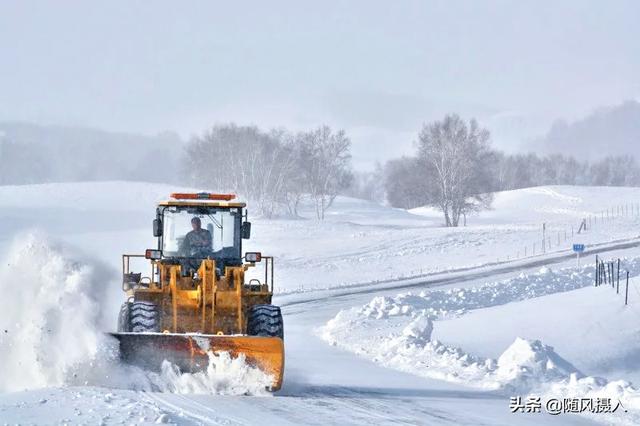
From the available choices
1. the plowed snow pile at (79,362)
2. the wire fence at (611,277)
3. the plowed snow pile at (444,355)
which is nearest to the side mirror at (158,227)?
the plowed snow pile at (79,362)

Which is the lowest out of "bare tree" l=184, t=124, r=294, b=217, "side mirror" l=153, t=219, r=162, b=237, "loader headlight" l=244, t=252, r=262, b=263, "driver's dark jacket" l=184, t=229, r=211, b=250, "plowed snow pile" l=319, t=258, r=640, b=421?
"plowed snow pile" l=319, t=258, r=640, b=421

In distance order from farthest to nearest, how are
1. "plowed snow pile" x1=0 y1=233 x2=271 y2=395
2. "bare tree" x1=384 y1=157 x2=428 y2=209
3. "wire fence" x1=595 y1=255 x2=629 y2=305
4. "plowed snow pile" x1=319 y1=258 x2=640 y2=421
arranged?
"bare tree" x1=384 y1=157 x2=428 y2=209 < "wire fence" x1=595 y1=255 x2=629 y2=305 < "plowed snow pile" x1=319 y1=258 x2=640 y2=421 < "plowed snow pile" x1=0 y1=233 x2=271 y2=395

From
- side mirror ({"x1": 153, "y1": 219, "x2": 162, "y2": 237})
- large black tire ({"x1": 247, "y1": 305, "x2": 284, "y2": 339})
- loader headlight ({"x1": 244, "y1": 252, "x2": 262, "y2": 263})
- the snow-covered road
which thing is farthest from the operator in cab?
large black tire ({"x1": 247, "y1": 305, "x2": 284, "y2": 339})

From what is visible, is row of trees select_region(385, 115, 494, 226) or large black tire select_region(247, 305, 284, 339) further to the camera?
row of trees select_region(385, 115, 494, 226)

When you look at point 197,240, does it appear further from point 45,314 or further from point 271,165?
point 271,165

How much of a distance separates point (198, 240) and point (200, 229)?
183 mm

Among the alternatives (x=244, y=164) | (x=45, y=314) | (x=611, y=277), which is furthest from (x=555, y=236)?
(x=45, y=314)

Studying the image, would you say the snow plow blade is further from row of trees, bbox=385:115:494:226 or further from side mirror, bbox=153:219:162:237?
row of trees, bbox=385:115:494:226

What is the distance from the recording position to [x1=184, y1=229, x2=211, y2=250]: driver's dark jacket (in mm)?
15133

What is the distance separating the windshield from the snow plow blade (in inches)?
96.6

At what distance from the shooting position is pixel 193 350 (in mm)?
12812

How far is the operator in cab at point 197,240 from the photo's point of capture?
1512 centimetres

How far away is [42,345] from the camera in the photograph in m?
12.7

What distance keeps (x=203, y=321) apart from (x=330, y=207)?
86648mm
